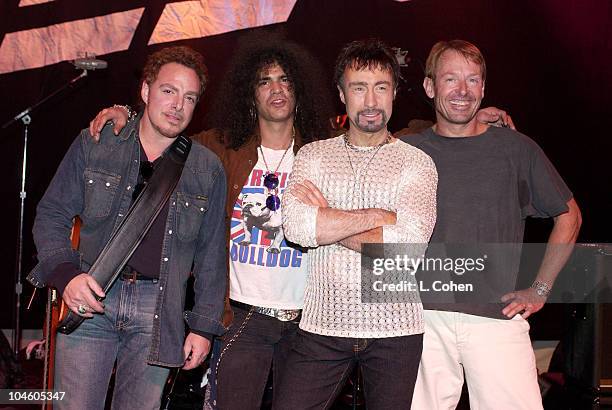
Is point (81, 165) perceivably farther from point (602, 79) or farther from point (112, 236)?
point (602, 79)

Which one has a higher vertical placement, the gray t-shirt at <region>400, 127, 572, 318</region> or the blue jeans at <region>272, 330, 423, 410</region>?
the gray t-shirt at <region>400, 127, 572, 318</region>

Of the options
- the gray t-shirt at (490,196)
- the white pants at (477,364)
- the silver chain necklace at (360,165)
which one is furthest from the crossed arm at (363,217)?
the white pants at (477,364)

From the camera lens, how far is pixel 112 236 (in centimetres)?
283

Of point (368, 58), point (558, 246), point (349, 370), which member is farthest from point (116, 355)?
point (558, 246)

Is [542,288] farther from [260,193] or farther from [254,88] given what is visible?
[254,88]

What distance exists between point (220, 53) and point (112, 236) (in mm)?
3856

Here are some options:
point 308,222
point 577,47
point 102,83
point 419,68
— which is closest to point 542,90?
point 577,47

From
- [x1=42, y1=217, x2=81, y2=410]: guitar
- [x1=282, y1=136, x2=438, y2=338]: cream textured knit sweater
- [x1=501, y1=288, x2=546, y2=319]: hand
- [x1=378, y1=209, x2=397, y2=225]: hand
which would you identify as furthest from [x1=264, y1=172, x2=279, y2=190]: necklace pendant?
[x1=501, y1=288, x2=546, y2=319]: hand

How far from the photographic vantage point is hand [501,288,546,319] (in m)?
3.09

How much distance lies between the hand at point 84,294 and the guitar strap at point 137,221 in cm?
6

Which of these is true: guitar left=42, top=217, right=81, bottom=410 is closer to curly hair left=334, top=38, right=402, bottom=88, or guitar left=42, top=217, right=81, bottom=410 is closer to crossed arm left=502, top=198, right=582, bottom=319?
curly hair left=334, top=38, right=402, bottom=88

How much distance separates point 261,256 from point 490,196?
99cm

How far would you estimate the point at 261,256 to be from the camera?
3.22m

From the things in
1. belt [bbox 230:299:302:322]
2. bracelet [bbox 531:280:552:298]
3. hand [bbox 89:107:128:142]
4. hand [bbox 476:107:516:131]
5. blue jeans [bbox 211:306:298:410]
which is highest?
hand [bbox 476:107:516:131]
